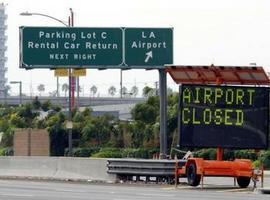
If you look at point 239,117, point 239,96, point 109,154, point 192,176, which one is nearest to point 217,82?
point 239,96

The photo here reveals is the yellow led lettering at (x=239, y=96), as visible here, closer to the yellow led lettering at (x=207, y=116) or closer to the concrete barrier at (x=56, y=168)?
the yellow led lettering at (x=207, y=116)

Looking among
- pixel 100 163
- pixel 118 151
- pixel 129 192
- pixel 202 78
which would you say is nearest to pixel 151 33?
pixel 100 163

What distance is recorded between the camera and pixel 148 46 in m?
39.2

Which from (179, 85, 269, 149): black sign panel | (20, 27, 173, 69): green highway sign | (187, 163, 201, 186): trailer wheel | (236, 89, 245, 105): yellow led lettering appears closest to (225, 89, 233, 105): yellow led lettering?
(179, 85, 269, 149): black sign panel

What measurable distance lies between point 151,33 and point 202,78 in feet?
34.2

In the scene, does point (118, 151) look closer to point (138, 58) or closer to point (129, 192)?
point (138, 58)

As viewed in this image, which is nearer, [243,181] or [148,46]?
[243,181]

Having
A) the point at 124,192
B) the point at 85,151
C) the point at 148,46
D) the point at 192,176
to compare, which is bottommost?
the point at 85,151

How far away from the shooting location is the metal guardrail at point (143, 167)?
1163 inches

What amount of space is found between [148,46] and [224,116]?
39.1 feet

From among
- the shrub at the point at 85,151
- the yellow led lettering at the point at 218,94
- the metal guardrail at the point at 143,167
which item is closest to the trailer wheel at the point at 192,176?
the metal guardrail at the point at 143,167

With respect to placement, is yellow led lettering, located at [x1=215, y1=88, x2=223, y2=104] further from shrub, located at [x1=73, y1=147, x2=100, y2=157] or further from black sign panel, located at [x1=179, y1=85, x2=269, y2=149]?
shrub, located at [x1=73, y1=147, x2=100, y2=157]

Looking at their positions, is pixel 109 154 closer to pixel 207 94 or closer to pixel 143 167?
pixel 143 167

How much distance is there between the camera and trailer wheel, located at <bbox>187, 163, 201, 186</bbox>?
2814 cm
